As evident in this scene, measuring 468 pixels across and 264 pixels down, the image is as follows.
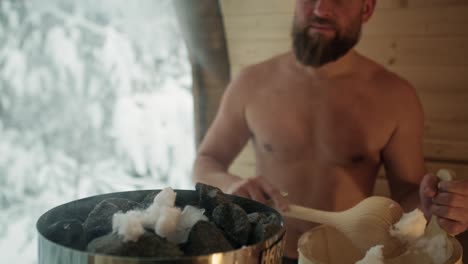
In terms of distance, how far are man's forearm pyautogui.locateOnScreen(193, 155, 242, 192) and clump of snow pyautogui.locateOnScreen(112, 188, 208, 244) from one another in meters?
0.59

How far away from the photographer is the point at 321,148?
1.30 m

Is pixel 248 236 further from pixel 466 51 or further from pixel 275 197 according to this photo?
pixel 466 51

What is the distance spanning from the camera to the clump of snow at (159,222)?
0.46 m

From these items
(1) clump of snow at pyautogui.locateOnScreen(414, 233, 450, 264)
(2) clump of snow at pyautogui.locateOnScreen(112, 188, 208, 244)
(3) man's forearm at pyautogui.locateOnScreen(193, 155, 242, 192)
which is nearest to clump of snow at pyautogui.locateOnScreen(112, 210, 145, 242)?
(2) clump of snow at pyautogui.locateOnScreen(112, 188, 208, 244)

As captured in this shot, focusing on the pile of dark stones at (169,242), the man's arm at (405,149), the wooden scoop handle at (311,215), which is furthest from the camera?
the man's arm at (405,149)

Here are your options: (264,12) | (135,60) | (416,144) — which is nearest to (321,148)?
(416,144)

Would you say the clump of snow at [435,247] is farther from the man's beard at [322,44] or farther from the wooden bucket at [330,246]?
the man's beard at [322,44]

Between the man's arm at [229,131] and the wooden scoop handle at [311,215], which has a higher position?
the wooden scoop handle at [311,215]

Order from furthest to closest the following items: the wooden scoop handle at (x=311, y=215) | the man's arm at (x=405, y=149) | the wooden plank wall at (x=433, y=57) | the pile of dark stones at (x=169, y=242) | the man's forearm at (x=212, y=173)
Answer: the wooden plank wall at (x=433, y=57), the man's arm at (x=405, y=149), the man's forearm at (x=212, y=173), the wooden scoop handle at (x=311, y=215), the pile of dark stones at (x=169, y=242)

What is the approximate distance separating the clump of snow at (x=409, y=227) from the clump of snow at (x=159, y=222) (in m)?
0.32

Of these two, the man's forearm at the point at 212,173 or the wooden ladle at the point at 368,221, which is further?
the man's forearm at the point at 212,173

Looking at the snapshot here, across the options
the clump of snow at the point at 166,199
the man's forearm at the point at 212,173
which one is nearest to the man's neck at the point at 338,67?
the man's forearm at the point at 212,173

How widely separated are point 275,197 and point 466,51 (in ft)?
2.84

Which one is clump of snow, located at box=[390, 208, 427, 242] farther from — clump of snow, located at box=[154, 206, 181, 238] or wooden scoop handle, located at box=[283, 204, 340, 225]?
clump of snow, located at box=[154, 206, 181, 238]
